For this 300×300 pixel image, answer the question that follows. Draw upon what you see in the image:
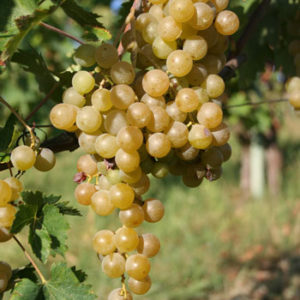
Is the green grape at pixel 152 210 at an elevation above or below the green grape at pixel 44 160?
below

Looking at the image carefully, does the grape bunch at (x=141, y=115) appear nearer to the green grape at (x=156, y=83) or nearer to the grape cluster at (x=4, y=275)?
the green grape at (x=156, y=83)

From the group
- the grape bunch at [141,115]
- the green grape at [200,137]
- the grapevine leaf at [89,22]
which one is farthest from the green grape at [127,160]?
the grapevine leaf at [89,22]

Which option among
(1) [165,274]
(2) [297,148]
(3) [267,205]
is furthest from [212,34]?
(2) [297,148]

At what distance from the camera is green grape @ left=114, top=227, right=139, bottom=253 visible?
2.26 ft

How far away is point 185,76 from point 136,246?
12.6 inches

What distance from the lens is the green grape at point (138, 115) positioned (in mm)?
649

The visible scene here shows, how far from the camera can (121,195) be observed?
665mm

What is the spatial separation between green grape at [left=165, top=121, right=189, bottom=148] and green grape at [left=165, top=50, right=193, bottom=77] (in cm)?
9

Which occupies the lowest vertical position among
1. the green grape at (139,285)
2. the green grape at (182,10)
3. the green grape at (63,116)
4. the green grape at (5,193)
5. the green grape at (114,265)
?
the green grape at (139,285)

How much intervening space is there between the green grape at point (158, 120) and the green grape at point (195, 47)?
0.40 ft

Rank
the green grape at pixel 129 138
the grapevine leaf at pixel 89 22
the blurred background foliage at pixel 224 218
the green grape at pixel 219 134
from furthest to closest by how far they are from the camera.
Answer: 1. the blurred background foliage at pixel 224 218
2. the grapevine leaf at pixel 89 22
3. the green grape at pixel 219 134
4. the green grape at pixel 129 138

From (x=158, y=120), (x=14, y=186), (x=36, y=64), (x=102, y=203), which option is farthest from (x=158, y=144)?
(x=36, y=64)

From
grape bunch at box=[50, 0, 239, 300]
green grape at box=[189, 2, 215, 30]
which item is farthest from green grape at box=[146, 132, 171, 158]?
green grape at box=[189, 2, 215, 30]

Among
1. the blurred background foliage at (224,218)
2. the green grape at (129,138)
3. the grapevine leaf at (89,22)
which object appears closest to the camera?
the green grape at (129,138)
